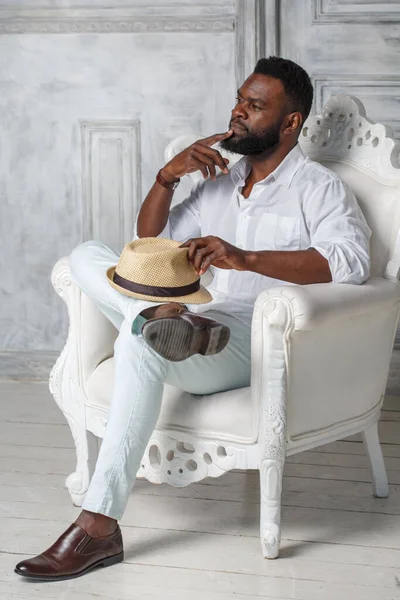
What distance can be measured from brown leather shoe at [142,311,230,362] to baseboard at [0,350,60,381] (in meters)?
1.86

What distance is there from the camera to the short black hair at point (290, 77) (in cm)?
240

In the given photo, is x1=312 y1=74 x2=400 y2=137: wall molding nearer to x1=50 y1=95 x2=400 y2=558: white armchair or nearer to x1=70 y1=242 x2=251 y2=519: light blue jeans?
x1=50 y1=95 x2=400 y2=558: white armchair

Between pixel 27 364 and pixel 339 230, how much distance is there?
1870mm

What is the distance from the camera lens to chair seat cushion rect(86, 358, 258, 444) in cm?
211

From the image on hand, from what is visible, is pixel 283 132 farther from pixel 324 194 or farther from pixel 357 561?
pixel 357 561

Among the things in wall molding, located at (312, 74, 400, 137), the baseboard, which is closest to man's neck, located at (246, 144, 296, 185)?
wall molding, located at (312, 74, 400, 137)

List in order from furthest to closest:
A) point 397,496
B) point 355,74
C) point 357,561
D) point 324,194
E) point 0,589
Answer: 1. point 355,74
2. point 397,496
3. point 324,194
4. point 357,561
5. point 0,589

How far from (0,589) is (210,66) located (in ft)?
6.95

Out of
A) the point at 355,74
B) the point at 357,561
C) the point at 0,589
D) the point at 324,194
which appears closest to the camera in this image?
the point at 0,589

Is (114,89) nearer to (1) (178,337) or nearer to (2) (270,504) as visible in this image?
(1) (178,337)

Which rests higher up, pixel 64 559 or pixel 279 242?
pixel 279 242

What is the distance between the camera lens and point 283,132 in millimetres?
2436

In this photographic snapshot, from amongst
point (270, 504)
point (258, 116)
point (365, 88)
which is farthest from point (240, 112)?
point (365, 88)

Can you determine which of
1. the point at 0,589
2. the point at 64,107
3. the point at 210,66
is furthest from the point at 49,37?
the point at 0,589
